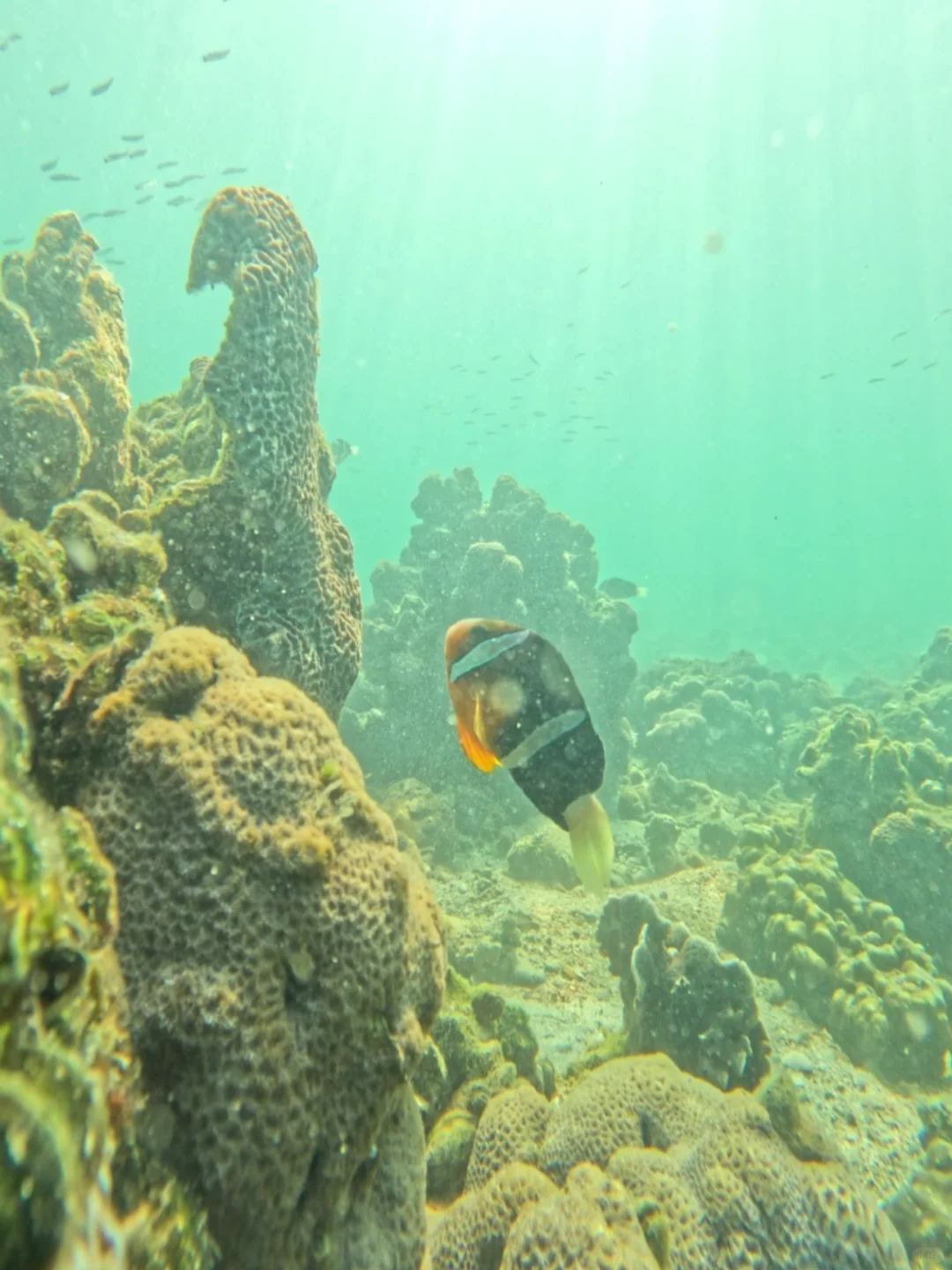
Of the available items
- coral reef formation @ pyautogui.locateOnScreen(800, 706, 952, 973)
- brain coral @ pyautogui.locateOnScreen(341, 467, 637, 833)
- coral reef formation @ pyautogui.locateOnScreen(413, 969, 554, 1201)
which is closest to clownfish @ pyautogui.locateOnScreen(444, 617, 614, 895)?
coral reef formation @ pyautogui.locateOnScreen(413, 969, 554, 1201)

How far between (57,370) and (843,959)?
371 inches

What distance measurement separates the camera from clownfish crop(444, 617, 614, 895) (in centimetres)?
234

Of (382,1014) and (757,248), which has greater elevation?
(757,248)

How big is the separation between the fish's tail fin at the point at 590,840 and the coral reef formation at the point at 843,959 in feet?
18.5

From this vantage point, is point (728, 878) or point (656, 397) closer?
point (728, 878)

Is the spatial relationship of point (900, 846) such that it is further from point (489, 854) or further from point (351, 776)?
point (351, 776)

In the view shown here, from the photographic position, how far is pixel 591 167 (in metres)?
57.2

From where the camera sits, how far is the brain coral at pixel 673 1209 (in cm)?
286

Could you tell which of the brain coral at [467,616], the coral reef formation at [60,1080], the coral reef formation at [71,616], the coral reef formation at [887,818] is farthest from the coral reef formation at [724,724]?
the coral reef formation at [60,1080]

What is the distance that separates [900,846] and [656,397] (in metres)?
119

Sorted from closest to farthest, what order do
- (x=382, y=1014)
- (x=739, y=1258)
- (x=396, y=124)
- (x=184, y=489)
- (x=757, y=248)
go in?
A: (x=382, y=1014) → (x=739, y=1258) → (x=184, y=489) → (x=396, y=124) → (x=757, y=248)

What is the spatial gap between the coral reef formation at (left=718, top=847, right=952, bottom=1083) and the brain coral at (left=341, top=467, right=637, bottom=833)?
14.6 feet

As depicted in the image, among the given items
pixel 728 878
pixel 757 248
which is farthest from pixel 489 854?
pixel 757 248

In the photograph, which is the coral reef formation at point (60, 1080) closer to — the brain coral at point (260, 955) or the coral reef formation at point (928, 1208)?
the brain coral at point (260, 955)
